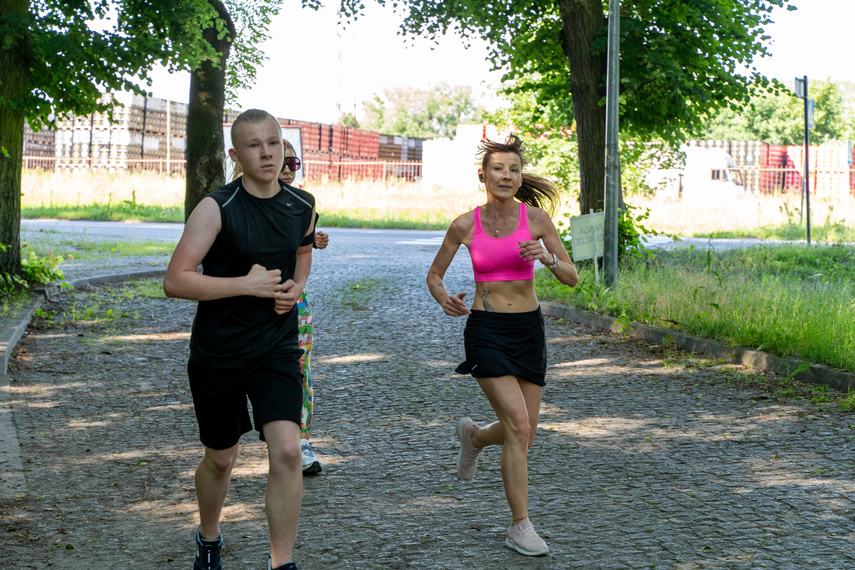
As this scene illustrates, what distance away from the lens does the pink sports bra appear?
4.75 m

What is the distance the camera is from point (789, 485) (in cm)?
530

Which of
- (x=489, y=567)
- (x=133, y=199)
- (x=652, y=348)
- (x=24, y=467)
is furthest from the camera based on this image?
(x=133, y=199)

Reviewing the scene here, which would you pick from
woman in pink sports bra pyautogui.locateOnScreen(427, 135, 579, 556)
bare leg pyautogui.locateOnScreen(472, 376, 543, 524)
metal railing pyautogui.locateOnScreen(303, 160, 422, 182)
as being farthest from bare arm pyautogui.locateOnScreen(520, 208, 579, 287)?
metal railing pyautogui.locateOnScreen(303, 160, 422, 182)

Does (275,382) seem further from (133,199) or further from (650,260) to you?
(133,199)

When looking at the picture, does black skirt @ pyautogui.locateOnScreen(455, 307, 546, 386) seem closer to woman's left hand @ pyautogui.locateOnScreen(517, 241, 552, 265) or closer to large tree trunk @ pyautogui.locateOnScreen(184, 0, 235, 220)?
woman's left hand @ pyautogui.locateOnScreen(517, 241, 552, 265)

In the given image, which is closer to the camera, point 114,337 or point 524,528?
point 524,528

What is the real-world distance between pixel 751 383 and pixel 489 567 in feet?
15.6

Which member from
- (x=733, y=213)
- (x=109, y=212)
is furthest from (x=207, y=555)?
(x=109, y=212)

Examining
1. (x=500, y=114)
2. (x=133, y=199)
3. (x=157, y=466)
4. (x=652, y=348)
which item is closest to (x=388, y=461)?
(x=157, y=466)

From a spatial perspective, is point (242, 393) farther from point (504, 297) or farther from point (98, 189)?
point (98, 189)

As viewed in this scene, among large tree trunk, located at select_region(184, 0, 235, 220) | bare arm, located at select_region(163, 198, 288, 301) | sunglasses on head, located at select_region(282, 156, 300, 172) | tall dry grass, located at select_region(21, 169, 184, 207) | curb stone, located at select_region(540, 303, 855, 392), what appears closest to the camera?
bare arm, located at select_region(163, 198, 288, 301)

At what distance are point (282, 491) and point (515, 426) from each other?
1.28 metres

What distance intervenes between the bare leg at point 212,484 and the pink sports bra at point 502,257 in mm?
1533

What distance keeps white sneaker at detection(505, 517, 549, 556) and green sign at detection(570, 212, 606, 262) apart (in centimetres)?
826
